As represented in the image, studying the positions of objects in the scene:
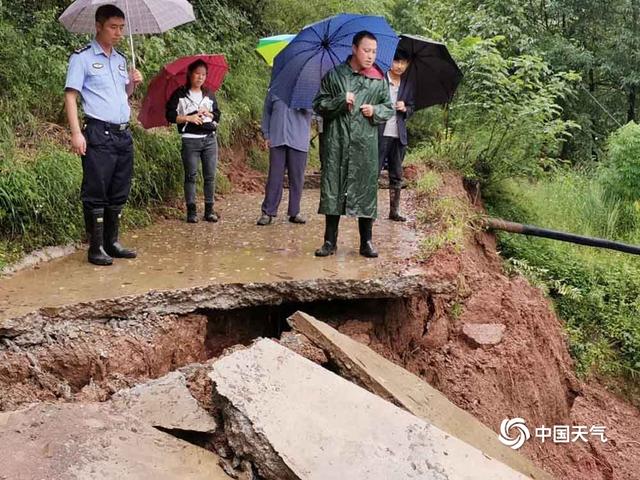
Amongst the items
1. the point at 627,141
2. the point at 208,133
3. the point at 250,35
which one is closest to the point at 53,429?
the point at 208,133

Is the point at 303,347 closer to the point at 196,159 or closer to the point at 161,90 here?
the point at 196,159

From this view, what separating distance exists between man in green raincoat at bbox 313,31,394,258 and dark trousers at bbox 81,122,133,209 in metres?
1.59

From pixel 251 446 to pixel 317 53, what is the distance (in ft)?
12.4

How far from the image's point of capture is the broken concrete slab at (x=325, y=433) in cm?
300

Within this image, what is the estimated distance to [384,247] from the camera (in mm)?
6148

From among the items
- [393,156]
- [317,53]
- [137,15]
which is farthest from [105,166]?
[393,156]

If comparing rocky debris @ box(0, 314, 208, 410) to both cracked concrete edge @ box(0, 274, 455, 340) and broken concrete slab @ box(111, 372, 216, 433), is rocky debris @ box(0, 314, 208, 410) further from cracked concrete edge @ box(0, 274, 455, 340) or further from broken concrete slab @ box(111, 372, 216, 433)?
broken concrete slab @ box(111, 372, 216, 433)

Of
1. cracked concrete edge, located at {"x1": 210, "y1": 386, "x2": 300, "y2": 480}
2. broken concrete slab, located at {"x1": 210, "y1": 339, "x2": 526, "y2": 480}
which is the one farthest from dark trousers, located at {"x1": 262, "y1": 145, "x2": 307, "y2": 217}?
cracked concrete edge, located at {"x1": 210, "y1": 386, "x2": 300, "y2": 480}

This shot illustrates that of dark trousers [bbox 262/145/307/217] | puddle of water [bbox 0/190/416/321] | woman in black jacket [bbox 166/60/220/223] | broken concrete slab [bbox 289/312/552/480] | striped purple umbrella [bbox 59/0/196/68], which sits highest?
striped purple umbrella [bbox 59/0/196/68]

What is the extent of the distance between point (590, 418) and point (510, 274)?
191 centimetres

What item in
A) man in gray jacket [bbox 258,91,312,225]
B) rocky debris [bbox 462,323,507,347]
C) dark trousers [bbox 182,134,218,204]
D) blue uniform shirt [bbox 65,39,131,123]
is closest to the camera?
blue uniform shirt [bbox 65,39,131,123]

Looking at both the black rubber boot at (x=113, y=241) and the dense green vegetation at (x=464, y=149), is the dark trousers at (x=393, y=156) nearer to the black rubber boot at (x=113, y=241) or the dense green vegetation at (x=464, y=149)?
the dense green vegetation at (x=464, y=149)

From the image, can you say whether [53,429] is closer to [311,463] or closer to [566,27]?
[311,463]

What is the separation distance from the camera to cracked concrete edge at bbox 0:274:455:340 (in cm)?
440
